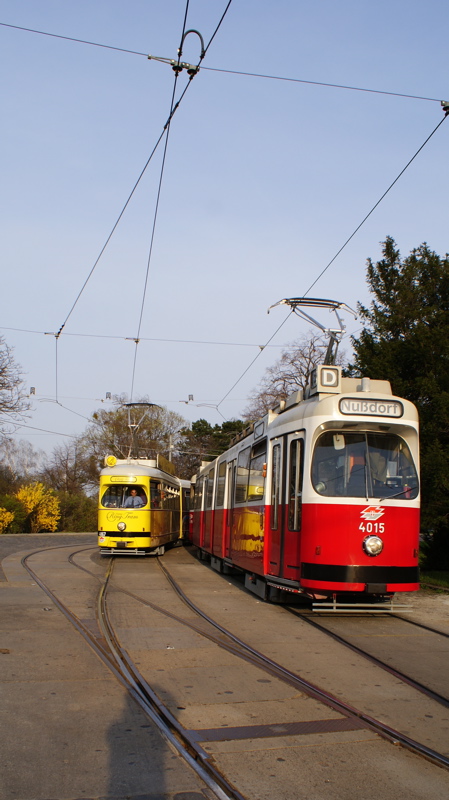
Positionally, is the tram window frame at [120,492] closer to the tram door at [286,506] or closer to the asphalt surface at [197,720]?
the tram door at [286,506]

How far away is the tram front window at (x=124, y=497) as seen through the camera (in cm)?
2180

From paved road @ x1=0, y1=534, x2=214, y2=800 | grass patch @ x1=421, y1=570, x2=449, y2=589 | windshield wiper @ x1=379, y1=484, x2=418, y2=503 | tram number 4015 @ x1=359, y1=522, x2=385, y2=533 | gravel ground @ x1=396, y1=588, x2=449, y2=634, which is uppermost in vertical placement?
windshield wiper @ x1=379, y1=484, x2=418, y2=503

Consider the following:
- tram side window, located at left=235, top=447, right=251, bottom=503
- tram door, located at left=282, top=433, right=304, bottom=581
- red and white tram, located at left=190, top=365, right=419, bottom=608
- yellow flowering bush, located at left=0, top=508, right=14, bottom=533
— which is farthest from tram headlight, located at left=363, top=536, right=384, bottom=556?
yellow flowering bush, located at left=0, top=508, right=14, bottom=533

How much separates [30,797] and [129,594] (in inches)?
360

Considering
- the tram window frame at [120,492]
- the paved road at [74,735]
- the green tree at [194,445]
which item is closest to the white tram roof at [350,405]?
the paved road at [74,735]

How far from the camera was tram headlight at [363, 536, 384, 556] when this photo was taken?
9625 millimetres

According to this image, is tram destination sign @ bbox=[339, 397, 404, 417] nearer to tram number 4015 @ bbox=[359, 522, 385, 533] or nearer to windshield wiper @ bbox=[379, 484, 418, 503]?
windshield wiper @ bbox=[379, 484, 418, 503]

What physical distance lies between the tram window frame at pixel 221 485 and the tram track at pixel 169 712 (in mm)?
5989

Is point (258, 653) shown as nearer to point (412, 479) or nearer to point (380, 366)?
point (412, 479)

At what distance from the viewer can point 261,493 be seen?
1210 cm

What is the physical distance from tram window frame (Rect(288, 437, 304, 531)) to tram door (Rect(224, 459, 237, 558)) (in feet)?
17.3

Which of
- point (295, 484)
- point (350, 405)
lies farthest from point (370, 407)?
point (295, 484)

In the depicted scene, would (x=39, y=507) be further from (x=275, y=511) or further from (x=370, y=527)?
(x=370, y=527)

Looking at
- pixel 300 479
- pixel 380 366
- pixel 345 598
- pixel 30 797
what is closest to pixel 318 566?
pixel 300 479
